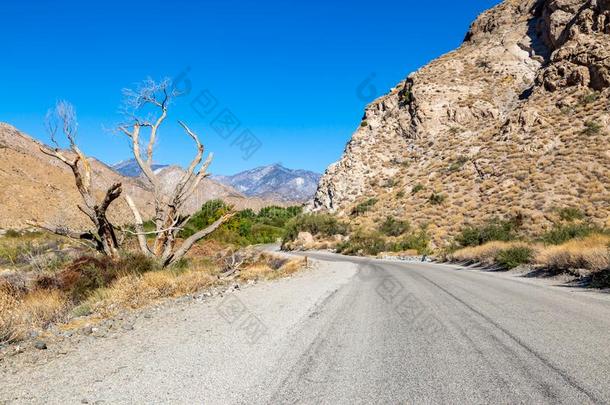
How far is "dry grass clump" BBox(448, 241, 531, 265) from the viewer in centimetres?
1895

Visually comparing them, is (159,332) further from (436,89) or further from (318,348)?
(436,89)

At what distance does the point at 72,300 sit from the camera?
1003 centimetres

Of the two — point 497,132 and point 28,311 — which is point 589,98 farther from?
point 28,311

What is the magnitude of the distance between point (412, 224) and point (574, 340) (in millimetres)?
34986

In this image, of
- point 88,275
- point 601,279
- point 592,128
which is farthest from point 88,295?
point 592,128

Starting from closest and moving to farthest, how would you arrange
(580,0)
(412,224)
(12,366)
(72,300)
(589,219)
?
(12,366), (72,300), (589,219), (412,224), (580,0)

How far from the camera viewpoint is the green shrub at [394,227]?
38.8 metres

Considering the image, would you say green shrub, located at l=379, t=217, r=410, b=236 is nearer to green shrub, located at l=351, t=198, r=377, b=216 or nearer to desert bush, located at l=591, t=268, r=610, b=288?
green shrub, located at l=351, t=198, r=377, b=216

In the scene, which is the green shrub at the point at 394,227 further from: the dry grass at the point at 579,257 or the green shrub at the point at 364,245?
the dry grass at the point at 579,257

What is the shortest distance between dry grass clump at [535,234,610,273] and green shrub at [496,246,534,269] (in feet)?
3.12

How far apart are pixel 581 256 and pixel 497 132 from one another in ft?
128

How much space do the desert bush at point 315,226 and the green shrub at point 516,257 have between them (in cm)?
2971

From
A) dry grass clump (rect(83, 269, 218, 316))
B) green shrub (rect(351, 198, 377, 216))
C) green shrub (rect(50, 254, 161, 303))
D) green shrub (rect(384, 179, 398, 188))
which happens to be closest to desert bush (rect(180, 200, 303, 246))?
green shrub (rect(50, 254, 161, 303))

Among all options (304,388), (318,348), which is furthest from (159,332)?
(304,388)
